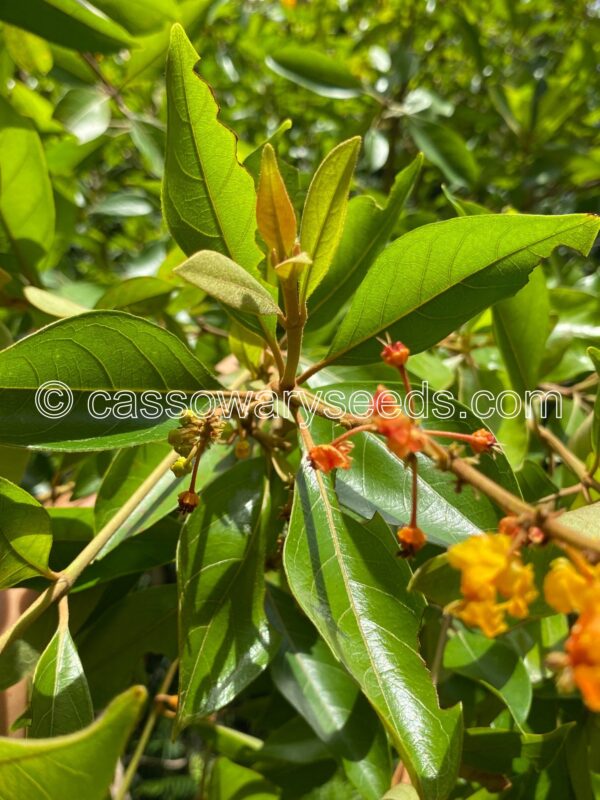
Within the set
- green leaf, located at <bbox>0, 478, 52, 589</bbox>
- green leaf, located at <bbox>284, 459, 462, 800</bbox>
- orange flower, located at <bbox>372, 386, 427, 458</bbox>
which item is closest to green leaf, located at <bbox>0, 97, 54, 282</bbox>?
green leaf, located at <bbox>0, 478, 52, 589</bbox>

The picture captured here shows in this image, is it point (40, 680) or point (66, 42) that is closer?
point (40, 680)

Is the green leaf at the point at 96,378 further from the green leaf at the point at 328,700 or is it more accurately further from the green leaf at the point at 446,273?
the green leaf at the point at 328,700

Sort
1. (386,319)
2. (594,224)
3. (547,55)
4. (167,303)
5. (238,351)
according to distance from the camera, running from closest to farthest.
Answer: (594,224)
(386,319)
(238,351)
(167,303)
(547,55)

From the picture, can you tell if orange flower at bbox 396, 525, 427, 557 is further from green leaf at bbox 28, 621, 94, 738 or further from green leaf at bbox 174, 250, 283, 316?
green leaf at bbox 28, 621, 94, 738

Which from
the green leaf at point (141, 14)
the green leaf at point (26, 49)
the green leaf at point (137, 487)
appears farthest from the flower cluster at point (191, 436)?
the green leaf at point (26, 49)

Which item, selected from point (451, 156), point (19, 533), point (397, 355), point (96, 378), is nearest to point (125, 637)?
point (19, 533)

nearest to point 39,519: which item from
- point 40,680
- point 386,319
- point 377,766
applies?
point 40,680

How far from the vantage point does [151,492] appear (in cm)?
101

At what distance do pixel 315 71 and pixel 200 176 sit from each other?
4.79 feet

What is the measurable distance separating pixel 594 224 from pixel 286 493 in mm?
572

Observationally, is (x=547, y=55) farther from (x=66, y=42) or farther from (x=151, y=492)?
(x=151, y=492)

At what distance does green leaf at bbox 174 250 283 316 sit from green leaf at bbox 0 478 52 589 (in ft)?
1.15

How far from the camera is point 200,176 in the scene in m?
0.79

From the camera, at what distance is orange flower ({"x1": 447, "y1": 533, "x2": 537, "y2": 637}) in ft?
1.59
